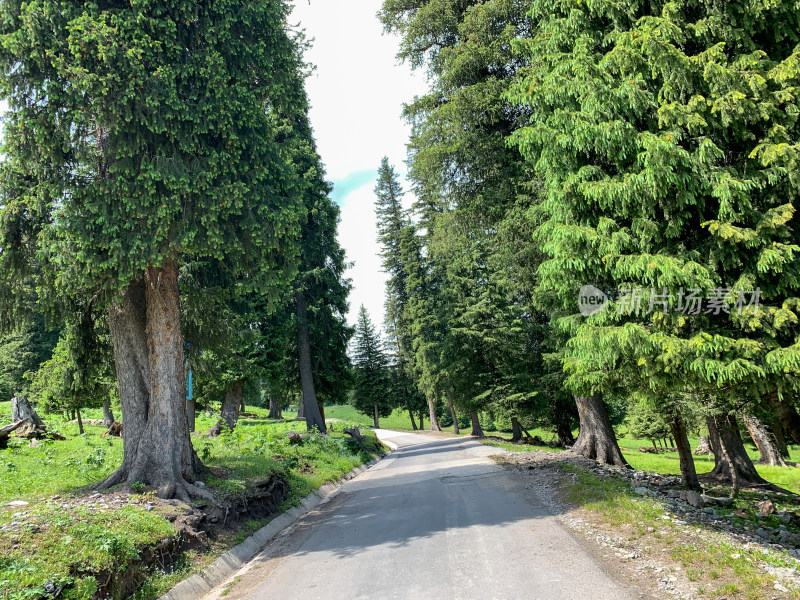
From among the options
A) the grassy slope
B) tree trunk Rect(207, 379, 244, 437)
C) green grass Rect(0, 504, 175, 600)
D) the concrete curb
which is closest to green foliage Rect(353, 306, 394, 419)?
tree trunk Rect(207, 379, 244, 437)

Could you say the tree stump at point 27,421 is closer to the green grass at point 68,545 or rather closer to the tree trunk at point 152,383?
the tree trunk at point 152,383

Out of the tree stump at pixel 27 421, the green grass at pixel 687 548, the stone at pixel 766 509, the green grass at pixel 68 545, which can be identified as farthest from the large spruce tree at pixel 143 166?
the stone at pixel 766 509

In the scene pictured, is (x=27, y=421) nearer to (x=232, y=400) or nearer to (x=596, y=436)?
(x=232, y=400)

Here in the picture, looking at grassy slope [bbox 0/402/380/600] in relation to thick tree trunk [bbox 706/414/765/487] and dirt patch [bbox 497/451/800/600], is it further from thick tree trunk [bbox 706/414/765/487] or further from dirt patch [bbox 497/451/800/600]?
thick tree trunk [bbox 706/414/765/487]

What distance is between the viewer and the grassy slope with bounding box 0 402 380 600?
4426 millimetres

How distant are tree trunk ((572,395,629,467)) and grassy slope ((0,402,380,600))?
7.13m

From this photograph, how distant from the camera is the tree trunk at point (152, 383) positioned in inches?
315

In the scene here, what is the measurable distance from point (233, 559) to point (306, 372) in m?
16.0

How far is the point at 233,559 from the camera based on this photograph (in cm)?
654

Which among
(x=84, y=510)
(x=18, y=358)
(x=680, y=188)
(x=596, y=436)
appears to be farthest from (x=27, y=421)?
(x=18, y=358)

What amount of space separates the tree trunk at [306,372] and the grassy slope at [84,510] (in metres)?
5.47

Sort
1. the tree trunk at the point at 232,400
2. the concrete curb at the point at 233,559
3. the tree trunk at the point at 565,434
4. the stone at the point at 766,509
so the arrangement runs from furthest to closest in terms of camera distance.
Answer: the tree trunk at the point at 232,400 → the tree trunk at the point at 565,434 → the stone at the point at 766,509 → the concrete curb at the point at 233,559

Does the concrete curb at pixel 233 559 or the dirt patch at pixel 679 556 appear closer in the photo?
the dirt patch at pixel 679 556

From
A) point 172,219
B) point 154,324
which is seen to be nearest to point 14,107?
point 172,219
